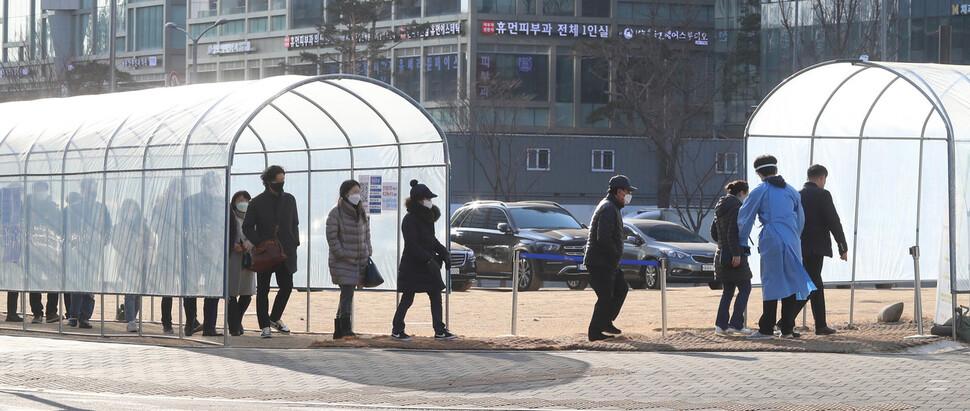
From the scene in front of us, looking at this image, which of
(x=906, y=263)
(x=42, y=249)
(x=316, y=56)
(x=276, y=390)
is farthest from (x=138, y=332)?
(x=316, y=56)

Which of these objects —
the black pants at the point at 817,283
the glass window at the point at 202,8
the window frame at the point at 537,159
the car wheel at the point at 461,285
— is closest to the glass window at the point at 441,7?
the window frame at the point at 537,159

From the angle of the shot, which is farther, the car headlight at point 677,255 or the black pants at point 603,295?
the car headlight at point 677,255

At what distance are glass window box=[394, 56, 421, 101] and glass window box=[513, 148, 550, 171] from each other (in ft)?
23.3

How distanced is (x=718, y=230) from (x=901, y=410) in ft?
17.6

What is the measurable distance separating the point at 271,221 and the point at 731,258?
473cm

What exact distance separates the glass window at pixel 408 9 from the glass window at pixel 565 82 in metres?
7.10

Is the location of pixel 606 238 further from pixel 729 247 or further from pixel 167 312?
pixel 167 312

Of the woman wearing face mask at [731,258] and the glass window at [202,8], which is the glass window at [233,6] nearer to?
the glass window at [202,8]

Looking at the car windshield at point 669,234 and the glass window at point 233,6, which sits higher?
the glass window at point 233,6

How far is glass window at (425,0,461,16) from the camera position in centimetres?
6706

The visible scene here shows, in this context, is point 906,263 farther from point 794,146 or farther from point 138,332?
point 138,332

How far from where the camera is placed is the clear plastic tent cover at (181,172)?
1473cm

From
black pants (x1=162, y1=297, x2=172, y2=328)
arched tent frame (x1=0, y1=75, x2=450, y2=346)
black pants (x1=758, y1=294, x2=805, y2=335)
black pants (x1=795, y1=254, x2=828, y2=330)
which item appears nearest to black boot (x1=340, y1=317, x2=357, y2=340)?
arched tent frame (x1=0, y1=75, x2=450, y2=346)

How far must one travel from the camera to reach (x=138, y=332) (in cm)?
1633
